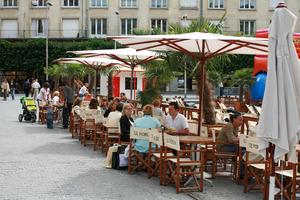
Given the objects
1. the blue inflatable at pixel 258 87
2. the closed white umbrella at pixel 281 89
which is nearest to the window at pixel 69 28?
the blue inflatable at pixel 258 87

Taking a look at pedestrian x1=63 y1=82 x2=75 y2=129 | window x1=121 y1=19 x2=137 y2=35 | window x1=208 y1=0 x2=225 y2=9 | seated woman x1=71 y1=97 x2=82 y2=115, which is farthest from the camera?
window x1=208 y1=0 x2=225 y2=9

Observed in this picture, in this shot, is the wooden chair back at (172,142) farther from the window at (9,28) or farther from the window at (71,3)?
the window at (9,28)

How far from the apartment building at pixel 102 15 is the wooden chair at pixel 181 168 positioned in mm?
48404

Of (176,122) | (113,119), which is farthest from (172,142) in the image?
(113,119)

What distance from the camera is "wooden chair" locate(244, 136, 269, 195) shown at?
9172mm

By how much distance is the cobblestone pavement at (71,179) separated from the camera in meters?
9.28

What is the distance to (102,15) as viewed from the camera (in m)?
58.3

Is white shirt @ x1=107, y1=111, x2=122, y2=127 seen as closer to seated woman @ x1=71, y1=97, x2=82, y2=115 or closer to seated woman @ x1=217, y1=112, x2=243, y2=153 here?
seated woman @ x1=217, y1=112, x2=243, y2=153

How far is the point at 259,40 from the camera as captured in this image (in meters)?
10.1

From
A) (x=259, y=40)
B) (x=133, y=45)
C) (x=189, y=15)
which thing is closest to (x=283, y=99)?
(x=259, y=40)

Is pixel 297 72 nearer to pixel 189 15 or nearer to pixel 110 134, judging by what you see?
pixel 110 134

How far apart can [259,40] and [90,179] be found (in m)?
3.97

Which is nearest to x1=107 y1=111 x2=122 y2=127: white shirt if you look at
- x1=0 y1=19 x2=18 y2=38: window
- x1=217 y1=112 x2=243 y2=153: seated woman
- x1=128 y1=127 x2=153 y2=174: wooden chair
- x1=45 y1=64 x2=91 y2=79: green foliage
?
x1=128 y1=127 x2=153 y2=174: wooden chair

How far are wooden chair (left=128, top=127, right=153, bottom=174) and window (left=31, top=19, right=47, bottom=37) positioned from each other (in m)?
48.4
